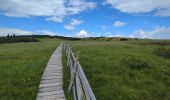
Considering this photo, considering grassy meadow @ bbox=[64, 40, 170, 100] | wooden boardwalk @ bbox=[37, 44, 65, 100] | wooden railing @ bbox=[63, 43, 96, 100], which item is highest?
wooden railing @ bbox=[63, 43, 96, 100]

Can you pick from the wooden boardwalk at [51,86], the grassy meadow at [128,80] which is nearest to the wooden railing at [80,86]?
the wooden boardwalk at [51,86]

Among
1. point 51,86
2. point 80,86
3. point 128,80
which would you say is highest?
point 80,86

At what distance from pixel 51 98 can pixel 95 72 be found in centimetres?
721

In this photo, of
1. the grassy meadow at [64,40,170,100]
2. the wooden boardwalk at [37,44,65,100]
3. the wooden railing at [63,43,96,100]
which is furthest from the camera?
the grassy meadow at [64,40,170,100]

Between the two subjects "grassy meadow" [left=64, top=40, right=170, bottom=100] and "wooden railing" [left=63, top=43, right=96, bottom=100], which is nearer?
"wooden railing" [left=63, top=43, right=96, bottom=100]

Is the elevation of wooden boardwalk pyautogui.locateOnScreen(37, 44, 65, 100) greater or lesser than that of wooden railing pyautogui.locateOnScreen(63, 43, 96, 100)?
lesser

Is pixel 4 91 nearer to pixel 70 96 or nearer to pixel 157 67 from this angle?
pixel 70 96

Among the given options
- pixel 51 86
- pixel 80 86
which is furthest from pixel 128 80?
pixel 80 86

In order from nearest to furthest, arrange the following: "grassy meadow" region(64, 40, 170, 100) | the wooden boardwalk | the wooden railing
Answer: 1. the wooden railing
2. the wooden boardwalk
3. "grassy meadow" region(64, 40, 170, 100)

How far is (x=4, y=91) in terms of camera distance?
12.8 metres

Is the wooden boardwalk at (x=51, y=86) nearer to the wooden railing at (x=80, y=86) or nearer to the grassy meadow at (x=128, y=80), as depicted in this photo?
the wooden railing at (x=80, y=86)

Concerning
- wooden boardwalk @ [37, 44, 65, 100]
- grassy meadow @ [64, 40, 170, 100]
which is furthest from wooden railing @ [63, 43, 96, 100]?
grassy meadow @ [64, 40, 170, 100]

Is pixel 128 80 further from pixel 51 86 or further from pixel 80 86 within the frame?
pixel 80 86

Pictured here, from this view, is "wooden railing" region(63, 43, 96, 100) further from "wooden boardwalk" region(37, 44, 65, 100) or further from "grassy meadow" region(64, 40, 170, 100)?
"grassy meadow" region(64, 40, 170, 100)
